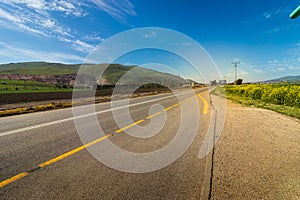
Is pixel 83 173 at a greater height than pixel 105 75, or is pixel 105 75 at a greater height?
pixel 105 75

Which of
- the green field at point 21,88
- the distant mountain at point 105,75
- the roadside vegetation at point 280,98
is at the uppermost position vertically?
the distant mountain at point 105,75

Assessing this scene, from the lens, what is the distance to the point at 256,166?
3.06m

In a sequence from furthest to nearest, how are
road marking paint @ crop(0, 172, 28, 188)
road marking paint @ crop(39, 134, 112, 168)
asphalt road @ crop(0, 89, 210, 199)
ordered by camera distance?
road marking paint @ crop(39, 134, 112, 168)
road marking paint @ crop(0, 172, 28, 188)
asphalt road @ crop(0, 89, 210, 199)

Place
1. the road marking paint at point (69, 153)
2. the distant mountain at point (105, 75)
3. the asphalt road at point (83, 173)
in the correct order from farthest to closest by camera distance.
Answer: the distant mountain at point (105, 75) → the road marking paint at point (69, 153) → the asphalt road at point (83, 173)

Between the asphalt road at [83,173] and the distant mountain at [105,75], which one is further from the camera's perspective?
the distant mountain at [105,75]

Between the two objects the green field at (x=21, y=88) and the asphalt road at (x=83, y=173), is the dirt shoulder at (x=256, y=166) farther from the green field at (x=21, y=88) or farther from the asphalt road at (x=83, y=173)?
the green field at (x=21, y=88)

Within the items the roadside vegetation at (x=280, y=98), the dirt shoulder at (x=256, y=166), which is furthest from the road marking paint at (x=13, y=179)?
the roadside vegetation at (x=280, y=98)

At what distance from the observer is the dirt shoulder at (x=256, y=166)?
2318 mm

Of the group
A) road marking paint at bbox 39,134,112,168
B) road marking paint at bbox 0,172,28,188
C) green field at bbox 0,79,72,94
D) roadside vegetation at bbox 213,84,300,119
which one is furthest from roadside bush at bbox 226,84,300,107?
green field at bbox 0,79,72,94

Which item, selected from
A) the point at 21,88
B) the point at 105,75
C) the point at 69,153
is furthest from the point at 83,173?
the point at 105,75

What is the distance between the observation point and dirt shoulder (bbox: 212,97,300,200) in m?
2.32

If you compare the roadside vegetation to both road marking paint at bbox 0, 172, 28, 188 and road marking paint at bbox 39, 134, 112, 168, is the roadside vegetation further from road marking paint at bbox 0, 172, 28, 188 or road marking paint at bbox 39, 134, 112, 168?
road marking paint at bbox 0, 172, 28, 188

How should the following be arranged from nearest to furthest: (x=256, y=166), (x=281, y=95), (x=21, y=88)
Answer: (x=256, y=166) → (x=281, y=95) → (x=21, y=88)

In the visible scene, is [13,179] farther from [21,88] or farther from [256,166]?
[21,88]
